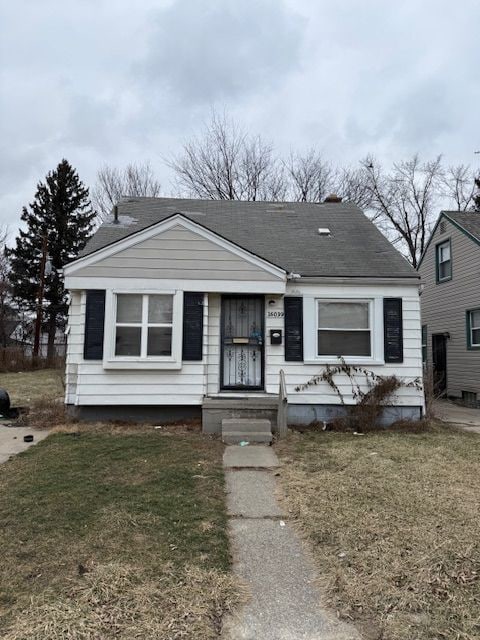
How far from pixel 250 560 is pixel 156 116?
20.5m

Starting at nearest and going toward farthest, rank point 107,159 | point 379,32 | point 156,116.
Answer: point 379,32, point 156,116, point 107,159

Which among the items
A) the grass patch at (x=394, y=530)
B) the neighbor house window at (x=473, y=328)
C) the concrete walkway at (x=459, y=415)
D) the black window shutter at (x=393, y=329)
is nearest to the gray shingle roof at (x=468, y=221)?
the neighbor house window at (x=473, y=328)

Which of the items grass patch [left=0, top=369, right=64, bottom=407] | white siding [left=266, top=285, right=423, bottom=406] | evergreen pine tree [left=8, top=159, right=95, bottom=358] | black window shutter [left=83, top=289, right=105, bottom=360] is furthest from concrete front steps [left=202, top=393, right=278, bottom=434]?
evergreen pine tree [left=8, top=159, right=95, bottom=358]

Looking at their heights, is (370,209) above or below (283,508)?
above

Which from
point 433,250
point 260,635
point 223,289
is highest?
point 433,250

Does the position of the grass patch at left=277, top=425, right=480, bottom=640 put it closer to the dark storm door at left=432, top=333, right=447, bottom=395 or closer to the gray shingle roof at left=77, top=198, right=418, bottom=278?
the gray shingle roof at left=77, top=198, right=418, bottom=278

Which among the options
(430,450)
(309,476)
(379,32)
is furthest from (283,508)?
(379,32)

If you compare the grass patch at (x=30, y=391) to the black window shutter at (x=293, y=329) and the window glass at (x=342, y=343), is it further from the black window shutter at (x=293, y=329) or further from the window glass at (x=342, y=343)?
the window glass at (x=342, y=343)

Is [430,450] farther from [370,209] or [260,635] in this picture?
[370,209]

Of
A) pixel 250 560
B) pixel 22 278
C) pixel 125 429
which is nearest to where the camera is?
pixel 250 560

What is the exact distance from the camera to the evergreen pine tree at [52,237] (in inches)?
1259

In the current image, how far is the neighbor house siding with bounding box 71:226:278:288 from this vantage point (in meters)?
7.74

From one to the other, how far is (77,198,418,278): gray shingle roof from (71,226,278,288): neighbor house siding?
740mm

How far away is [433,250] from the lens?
1479cm
